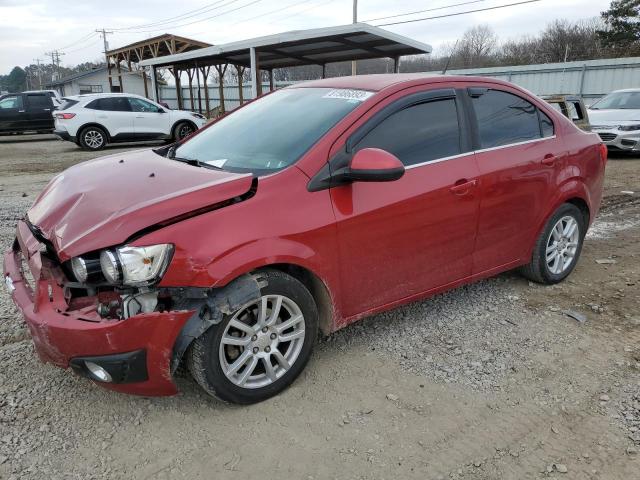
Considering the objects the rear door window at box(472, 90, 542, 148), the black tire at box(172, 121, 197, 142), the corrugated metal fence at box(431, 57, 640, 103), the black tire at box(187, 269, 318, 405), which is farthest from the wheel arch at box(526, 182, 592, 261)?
the corrugated metal fence at box(431, 57, 640, 103)

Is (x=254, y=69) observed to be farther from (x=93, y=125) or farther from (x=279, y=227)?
(x=279, y=227)

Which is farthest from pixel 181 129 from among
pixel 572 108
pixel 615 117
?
pixel 572 108

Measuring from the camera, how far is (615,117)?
11398mm

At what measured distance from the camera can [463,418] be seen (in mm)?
2723

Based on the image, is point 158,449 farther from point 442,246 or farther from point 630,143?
point 630,143

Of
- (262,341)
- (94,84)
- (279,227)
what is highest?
(94,84)

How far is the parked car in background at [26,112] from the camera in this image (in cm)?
1883

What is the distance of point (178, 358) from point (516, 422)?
176cm

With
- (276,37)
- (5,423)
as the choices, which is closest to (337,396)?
(5,423)

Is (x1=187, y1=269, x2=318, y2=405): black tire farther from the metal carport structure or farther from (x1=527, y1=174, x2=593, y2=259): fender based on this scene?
the metal carport structure

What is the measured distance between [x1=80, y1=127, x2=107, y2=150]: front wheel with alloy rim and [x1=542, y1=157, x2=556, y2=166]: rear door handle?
13913mm

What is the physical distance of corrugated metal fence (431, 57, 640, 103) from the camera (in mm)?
22422

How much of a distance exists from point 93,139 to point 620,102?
13995mm

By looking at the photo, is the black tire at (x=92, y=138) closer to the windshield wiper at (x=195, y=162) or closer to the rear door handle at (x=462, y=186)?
the windshield wiper at (x=195, y=162)
